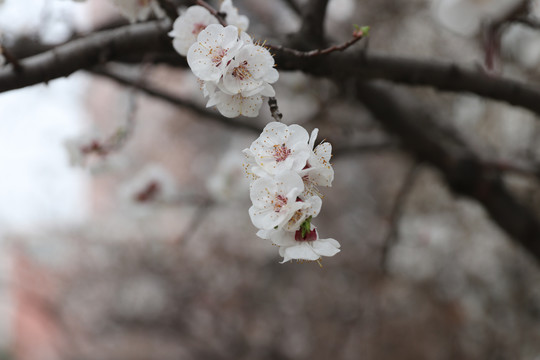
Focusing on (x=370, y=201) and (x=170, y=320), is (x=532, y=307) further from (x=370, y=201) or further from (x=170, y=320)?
(x=170, y=320)

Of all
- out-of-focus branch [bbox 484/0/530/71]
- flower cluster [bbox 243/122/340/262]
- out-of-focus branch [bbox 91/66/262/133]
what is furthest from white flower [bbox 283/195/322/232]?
out-of-focus branch [bbox 91/66/262/133]

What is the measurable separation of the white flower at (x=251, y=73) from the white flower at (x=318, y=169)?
8 centimetres

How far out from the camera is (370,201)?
9.68 feet

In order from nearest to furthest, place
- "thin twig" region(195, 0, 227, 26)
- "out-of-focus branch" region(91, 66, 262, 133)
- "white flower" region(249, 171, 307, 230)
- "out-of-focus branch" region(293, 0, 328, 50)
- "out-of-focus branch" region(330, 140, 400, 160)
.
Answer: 1. "white flower" region(249, 171, 307, 230)
2. "thin twig" region(195, 0, 227, 26)
3. "out-of-focus branch" region(293, 0, 328, 50)
4. "out-of-focus branch" region(91, 66, 262, 133)
5. "out-of-focus branch" region(330, 140, 400, 160)

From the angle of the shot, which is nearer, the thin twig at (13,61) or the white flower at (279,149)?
the white flower at (279,149)

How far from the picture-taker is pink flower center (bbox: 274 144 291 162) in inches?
17.0

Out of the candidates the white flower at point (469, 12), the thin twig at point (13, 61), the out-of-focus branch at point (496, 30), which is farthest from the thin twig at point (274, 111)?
the white flower at point (469, 12)

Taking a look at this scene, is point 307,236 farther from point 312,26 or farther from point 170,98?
point 170,98

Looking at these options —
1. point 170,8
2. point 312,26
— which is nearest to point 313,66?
point 312,26

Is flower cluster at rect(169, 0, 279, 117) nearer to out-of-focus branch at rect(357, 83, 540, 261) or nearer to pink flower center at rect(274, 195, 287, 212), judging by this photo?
pink flower center at rect(274, 195, 287, 212)

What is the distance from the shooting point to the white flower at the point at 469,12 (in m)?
1.00

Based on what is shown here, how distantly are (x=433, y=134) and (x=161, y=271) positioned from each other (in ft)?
7.23

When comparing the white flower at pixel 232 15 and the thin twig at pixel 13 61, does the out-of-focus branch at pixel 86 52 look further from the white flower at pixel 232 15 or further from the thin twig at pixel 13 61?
the white flower at pixel 232 15

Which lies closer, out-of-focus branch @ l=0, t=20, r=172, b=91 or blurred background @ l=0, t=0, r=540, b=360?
out-of-focus branch @ l=0, t=20, r=172, b=91
